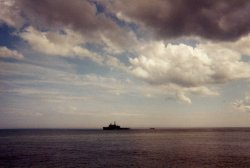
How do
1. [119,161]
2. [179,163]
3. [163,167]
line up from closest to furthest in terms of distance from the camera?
[163,167] → [179,163] → [119,161]

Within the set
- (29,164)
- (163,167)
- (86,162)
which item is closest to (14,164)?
(29,164)

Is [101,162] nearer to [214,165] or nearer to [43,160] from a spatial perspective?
[43,160]

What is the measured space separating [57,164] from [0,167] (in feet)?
35.7

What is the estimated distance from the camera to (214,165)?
181 ft

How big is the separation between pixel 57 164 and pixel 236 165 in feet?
118

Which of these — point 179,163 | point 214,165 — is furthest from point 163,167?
point 214,165

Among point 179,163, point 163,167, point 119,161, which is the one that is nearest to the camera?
point 163,167

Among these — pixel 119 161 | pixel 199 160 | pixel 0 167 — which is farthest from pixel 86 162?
pixel 199 160

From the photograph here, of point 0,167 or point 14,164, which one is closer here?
point 0,167

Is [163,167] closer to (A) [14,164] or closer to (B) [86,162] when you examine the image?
(B) [86,162]

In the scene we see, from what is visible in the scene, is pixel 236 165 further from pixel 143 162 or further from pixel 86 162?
pixel 86 162

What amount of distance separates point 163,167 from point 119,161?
1189 cm

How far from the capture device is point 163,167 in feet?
173

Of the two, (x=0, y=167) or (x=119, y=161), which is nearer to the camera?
(x=0, y=167)
